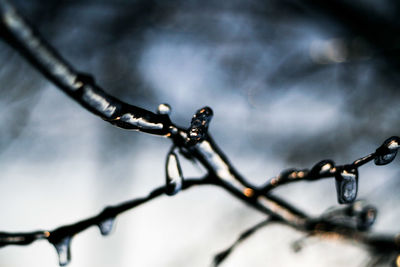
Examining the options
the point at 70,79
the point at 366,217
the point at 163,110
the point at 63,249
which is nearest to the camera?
the point at 70,79

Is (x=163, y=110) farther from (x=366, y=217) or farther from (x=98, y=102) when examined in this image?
(x=366, y=217)

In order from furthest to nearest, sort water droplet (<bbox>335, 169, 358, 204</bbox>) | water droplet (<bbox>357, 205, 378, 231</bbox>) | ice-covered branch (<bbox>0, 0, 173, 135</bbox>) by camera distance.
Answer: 1. water droplet (<bbox>357, 205, 378, 231</bbox>)
2. water droplet (<bbox>335, 169, 358, 204</bbox>)
3. ice-covered branch (<bbox>0, 0, 173, 135</bbox>)

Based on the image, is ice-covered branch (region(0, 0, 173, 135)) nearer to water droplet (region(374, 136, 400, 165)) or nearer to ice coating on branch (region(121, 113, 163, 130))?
ice coating on branch (region(121, 113, 163, 130))

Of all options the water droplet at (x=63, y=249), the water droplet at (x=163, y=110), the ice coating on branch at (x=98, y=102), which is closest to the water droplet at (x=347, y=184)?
the water droplet at (x=163, y=110)

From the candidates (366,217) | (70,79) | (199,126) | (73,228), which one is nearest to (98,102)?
(70,79)

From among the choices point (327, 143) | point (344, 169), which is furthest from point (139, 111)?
point (327, 143)

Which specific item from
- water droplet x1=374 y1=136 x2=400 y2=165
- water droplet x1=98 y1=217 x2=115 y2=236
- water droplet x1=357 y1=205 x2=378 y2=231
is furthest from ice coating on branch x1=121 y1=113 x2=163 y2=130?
water droplet x1=357 y1=205 x2=378 y2=231
